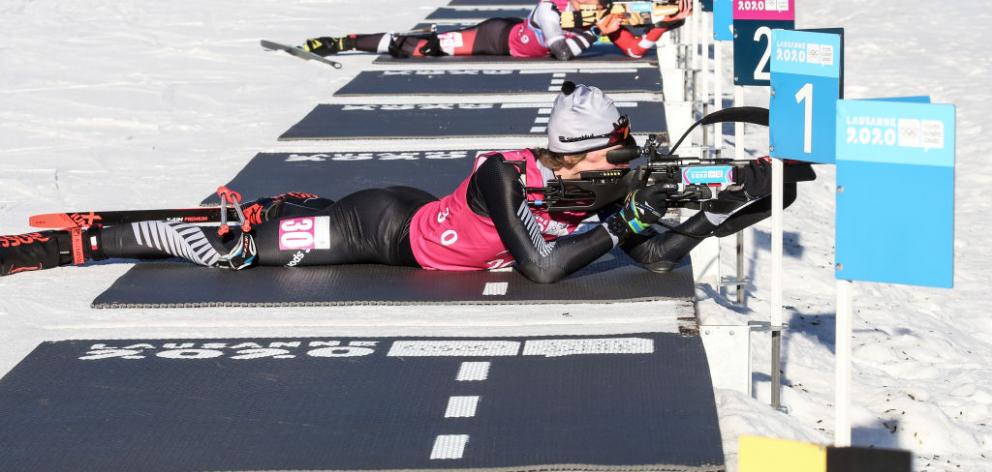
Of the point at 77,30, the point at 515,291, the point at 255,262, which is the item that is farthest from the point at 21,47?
the point at 515,291

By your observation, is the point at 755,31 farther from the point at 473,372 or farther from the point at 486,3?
the point at 486,3

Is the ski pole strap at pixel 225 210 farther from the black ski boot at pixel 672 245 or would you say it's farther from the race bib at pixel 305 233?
the black ski boot at pixel 672 245

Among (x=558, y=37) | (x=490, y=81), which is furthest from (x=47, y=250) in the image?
(x=558, y=37)

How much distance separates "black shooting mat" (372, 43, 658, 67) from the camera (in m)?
13.6

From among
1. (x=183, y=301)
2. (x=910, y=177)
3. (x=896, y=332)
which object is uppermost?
(x=910, y=177)

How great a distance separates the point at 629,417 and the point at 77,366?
2130mm

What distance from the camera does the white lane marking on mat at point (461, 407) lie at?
189 inches

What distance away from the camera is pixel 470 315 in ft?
19.8

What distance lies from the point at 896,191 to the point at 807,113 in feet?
4.92

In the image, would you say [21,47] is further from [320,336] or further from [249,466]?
[249,466]

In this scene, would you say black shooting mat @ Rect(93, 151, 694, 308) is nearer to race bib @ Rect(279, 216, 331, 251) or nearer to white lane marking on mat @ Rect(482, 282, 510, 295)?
white lane marking on mat @ Rect(482, 282, 510, 295)

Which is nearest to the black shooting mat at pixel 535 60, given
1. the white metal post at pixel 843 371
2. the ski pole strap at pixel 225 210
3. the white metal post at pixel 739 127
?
the white metal post at pixel 739 127

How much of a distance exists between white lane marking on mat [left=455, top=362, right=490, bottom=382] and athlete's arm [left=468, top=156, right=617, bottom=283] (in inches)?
33.8

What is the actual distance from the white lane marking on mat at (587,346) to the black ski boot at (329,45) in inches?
354
